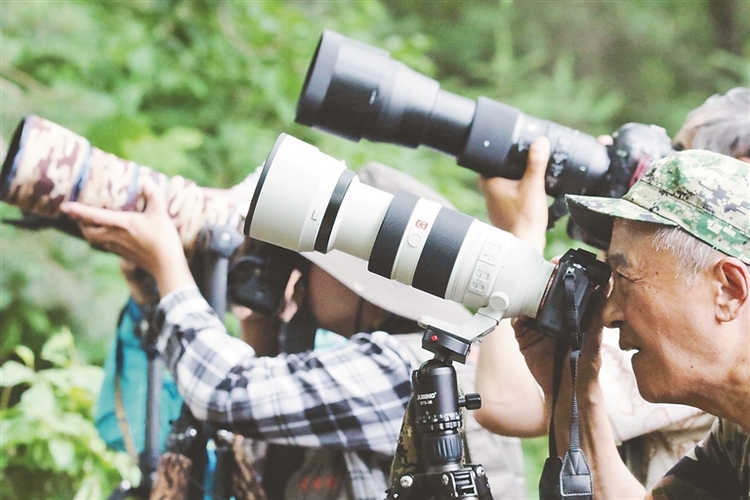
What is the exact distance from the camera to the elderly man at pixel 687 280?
3.64 feet

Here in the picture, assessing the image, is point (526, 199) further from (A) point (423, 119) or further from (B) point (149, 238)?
(B) point (149, 238)

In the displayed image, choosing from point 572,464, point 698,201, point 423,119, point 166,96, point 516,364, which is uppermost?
point 166,96

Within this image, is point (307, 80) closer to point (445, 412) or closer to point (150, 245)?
point (150, 245)

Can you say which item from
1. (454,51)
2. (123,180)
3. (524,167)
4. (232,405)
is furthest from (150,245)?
(454,51)

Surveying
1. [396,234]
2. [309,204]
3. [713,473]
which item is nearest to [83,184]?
[309,204]

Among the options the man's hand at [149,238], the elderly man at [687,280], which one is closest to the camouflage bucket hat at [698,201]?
the elderly man at [687,280]

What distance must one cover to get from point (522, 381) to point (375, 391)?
0.94ft

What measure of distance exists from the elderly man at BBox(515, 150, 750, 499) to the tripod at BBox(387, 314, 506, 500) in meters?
0.26

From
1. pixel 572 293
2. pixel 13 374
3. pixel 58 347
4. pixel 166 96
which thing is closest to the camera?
pixel 572 293

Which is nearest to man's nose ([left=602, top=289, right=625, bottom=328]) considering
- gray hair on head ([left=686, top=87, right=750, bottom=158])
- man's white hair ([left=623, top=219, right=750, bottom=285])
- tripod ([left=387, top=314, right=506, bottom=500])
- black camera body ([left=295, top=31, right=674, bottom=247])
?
man's white hair ([left=623, top=219, right=750, bottom=285])

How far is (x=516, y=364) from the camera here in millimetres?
1520

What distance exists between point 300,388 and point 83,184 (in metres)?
0.61

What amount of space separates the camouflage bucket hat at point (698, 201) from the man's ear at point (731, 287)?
1 cm

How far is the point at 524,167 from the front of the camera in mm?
1571
